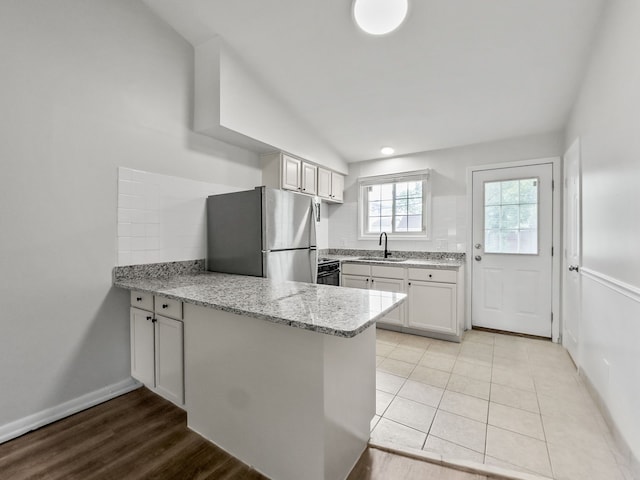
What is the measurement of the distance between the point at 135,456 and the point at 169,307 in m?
0.78

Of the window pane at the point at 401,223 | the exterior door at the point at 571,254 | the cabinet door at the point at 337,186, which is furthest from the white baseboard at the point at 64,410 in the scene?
the exterior door at the point at 571,254

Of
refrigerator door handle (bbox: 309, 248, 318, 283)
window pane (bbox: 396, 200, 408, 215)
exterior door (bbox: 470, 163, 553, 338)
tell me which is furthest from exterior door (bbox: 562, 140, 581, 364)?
refrigerator door handle (bbox: 309, 248, 318, 283)

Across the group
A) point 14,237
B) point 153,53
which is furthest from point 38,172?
point 153,53

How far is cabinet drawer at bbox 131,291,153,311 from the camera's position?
195 centimetres

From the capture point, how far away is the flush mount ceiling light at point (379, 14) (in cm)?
205

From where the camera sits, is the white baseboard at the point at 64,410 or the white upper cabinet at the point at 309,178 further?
the white upper cabinet at the point at 309,178

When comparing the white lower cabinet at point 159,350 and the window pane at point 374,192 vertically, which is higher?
the window pane at point 374,192

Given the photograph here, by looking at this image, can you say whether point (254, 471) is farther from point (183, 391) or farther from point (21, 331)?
point (21, 331)

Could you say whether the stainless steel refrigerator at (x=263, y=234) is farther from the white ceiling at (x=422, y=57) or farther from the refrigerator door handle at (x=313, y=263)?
the white ceiling at (x=422, y=57)

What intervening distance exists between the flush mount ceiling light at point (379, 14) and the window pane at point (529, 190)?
2.25m

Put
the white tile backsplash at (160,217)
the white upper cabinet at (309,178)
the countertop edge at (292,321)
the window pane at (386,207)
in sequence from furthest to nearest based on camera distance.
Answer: the window pane at (386,207), the white upper cabinet at (309,178), the white tile backsplash at (160,217), the countertop edge at (292,321)

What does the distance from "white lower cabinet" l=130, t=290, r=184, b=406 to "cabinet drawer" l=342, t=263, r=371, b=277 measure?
2287 millimetres

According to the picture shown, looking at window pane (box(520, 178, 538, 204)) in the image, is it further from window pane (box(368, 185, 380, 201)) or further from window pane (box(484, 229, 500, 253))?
window pane (box(368, 185, 380, 201))

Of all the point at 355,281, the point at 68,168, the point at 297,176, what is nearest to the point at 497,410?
the point at 355,281
